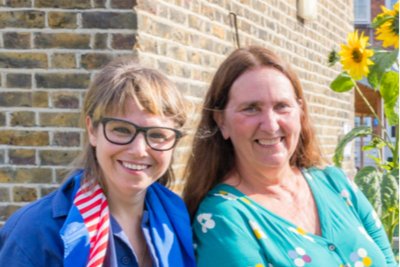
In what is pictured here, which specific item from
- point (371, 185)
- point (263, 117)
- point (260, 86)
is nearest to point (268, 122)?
point (263, 117)

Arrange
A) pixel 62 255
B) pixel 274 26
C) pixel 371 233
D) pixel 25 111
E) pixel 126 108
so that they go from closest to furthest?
pixel 62 255 → pixel 126 108 → pixel 371 233 → pixel 25 111 → pixel 274 26

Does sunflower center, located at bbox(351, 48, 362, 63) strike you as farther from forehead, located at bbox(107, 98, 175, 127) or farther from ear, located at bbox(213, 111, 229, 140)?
forehead, located at bbox(107, 98, 175, 127)

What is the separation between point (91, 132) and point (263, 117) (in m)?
0.63

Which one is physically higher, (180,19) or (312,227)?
(180,19)

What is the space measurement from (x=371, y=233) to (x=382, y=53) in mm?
1564

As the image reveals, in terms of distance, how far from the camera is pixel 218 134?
7.97ft

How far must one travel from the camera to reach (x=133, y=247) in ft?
6.35

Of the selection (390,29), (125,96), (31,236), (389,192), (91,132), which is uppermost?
(390,29)

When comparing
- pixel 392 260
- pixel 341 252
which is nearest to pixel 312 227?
pixel 341 252

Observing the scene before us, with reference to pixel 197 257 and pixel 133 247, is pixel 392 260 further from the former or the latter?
pixel 133 247

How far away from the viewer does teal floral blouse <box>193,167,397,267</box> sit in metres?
2.08

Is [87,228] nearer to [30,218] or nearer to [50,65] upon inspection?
[30,218]

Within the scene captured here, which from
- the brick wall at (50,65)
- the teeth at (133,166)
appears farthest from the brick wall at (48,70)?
the teeth at (133,166)

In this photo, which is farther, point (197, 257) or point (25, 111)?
point (25, 111)
